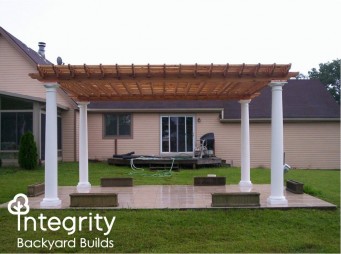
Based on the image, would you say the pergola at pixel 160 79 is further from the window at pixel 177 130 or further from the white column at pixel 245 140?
the window at pixel 177 130

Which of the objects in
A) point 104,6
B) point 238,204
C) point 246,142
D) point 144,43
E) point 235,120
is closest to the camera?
point 238,204

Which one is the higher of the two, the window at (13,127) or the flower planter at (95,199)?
the window at (13,127)

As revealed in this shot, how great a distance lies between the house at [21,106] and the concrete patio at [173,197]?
7.08 m

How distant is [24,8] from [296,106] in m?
14.7

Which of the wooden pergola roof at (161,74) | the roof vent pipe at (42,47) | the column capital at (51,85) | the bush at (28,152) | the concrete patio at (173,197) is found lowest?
the concrete patio at (173,197)

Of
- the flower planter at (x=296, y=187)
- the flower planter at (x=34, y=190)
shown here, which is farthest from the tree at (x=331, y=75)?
the flower planter at (x=34, y=190)

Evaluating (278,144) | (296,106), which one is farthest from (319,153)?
(278,144)

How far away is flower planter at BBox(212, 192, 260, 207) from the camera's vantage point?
7918mm

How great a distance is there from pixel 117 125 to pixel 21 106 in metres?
4.68

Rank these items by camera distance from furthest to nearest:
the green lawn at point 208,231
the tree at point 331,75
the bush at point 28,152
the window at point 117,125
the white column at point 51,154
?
the tree at point 331,75 → the window at point 117,125 → the bush at point 28,152 → the white column at point 51,154 → the green lawn at point 208,231

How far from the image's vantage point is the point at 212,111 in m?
20.0

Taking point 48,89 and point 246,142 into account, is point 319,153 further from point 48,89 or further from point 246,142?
point 48,89

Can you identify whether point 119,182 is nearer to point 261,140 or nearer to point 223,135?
point 223,135

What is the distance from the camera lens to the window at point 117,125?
20328mm
